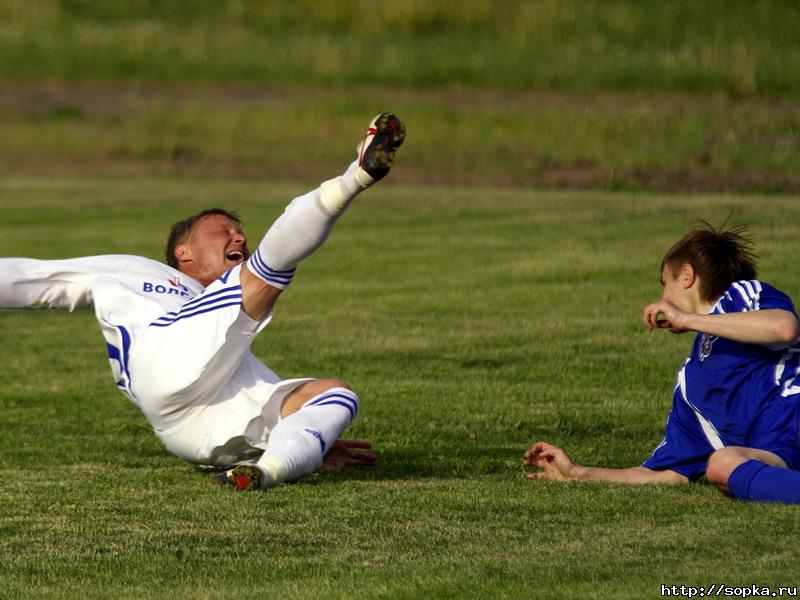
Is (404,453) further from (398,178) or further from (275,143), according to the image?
(275,143)

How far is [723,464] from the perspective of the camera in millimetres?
5195

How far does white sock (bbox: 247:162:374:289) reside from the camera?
206 inches

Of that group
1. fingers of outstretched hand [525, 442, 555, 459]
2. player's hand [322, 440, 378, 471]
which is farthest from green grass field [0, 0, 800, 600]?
fingers of outstretched hand [525, 442, 555, 459]

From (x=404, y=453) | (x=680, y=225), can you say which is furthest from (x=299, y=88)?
(x=404, y=453)

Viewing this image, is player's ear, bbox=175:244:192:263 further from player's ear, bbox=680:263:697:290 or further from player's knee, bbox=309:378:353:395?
player's ear, bbox=680:263:697:290

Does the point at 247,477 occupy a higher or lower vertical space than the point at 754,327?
lower

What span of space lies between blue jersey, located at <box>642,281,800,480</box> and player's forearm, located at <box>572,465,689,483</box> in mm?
63

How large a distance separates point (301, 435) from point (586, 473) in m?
1.06

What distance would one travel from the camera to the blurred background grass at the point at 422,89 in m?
19.8

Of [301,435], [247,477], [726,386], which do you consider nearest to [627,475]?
[726,386]

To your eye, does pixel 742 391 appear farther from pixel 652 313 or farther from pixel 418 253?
pixel 418 253

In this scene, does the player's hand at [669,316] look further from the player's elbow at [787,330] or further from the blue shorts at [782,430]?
the blue shorts at [782,430]

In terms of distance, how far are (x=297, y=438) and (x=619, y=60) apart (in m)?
20.6

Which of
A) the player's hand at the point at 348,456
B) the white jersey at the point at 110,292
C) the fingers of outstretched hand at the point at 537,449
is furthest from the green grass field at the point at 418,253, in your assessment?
the white jersey at the point at 110,292
